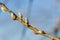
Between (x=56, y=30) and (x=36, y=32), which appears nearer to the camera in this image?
(x=36, y=32)

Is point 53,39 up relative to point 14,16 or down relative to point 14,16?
down

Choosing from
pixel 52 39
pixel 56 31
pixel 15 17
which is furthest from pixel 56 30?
pixel 15 17

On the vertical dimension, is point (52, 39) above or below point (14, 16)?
below

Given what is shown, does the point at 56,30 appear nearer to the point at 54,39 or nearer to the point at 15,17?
the point at 54,39

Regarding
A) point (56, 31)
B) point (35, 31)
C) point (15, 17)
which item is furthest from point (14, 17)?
point (56, 31)

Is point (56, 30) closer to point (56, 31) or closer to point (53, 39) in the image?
point (56, 31)

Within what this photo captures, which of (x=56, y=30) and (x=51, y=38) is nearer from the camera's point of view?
(x=51, y=38)

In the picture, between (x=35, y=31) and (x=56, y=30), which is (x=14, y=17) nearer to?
(x=35, y=31)
